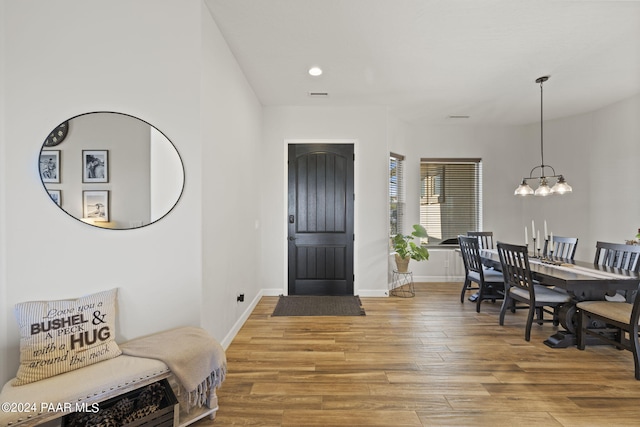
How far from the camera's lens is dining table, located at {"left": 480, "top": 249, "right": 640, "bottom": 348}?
2736mm

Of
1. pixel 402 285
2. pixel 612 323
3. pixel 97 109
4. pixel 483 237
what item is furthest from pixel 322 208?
pixel 612 323

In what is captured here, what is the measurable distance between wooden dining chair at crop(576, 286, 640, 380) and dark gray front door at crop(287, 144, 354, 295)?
272 centimetres

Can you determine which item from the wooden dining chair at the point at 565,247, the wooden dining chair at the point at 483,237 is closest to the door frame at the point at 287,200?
the wooden dining chair at the point at 483,237

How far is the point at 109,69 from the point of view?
2125 mm

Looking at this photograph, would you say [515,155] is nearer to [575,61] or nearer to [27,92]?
[575,61]

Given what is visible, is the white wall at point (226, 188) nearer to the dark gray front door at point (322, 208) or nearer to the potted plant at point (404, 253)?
the dark gray front door at point (322, 208)

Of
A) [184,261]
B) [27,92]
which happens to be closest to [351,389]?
[184,261]

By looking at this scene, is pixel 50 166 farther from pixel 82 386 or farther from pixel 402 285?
pixel 402 285

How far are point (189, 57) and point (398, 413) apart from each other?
283 cm

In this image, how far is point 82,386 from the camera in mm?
1532

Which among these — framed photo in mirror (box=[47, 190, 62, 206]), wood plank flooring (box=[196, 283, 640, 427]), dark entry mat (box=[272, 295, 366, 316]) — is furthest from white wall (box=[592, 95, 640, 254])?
framed photo in mirror (box=[47, 190, 62, 206])

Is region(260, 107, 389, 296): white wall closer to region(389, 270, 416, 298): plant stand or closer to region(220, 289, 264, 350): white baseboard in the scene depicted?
region(389, 270, 416, 298): plant stand

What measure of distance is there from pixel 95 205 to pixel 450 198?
536 cm

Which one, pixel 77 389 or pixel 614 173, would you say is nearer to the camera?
pixel 77 389
